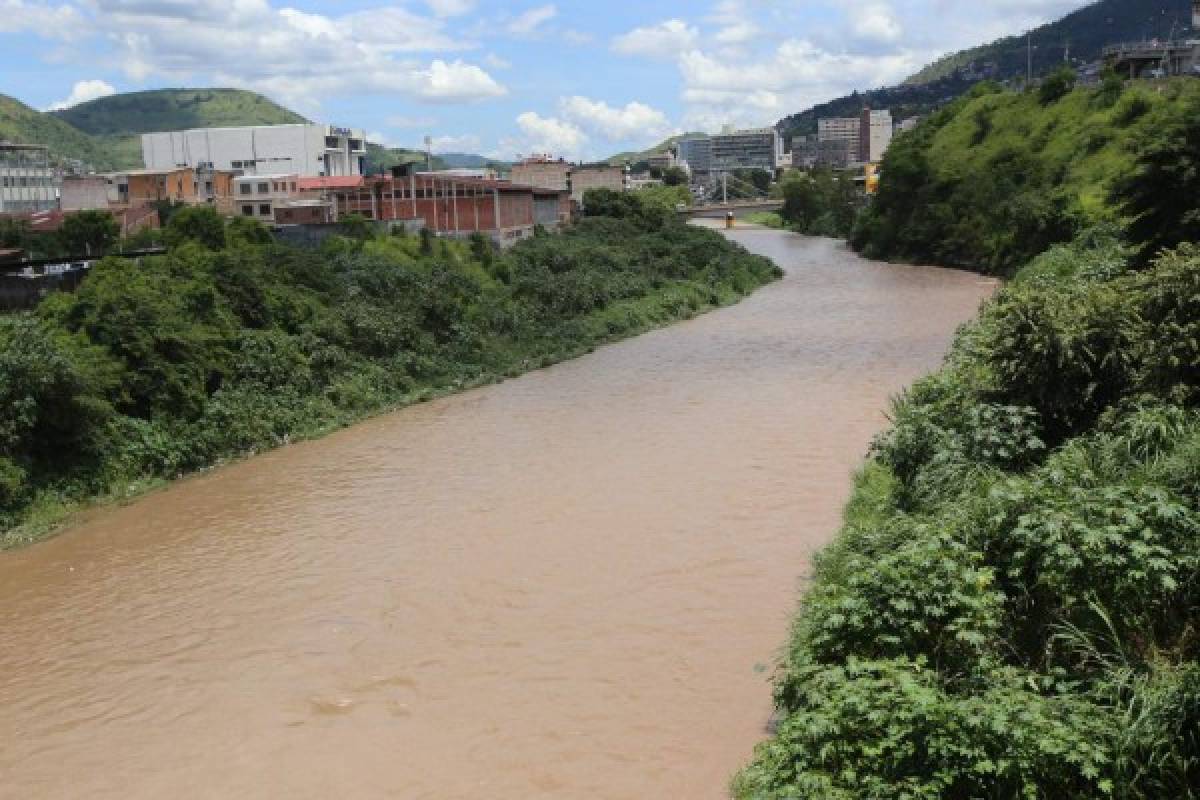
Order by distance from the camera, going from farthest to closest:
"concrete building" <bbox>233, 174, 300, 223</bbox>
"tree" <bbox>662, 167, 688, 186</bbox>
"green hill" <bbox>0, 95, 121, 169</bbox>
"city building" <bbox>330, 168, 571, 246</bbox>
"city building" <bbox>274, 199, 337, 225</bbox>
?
"tree" <bbox>662, 167, 688, 186</bbox>
"green hill" <bbox>0, 95, 121, 169</bbox>
"concrete building" <bbox>233, 174, 300, 223</bbox>
"city building" <bbox>274, 199, 337, 225</bbox>
"city building" <bbox>330, 168, 571, 246</bbox>

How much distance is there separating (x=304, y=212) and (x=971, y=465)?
44.0 m

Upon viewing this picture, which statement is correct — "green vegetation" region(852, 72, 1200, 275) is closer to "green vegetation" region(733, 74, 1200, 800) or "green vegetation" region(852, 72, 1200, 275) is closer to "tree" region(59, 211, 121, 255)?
"green vegetation" region(733, 74, 1200, 800)

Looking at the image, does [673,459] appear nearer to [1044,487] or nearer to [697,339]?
[1044,487]

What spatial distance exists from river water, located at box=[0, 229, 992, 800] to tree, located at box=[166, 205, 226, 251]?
34.1 feet

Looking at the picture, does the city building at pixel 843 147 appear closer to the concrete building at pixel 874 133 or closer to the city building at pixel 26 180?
the concrete building at pixel 874 133

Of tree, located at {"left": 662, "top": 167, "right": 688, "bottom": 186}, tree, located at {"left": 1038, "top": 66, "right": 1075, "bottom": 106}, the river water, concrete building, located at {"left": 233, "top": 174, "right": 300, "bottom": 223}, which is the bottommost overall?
the river water

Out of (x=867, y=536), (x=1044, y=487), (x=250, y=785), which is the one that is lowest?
(x=250, y=785)

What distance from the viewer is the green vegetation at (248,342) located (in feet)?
48.1

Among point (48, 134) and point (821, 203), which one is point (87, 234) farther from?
point (48, 134)

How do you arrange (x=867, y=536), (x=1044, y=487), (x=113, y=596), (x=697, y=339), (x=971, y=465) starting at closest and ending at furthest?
(x=1044, y=487) < (x=867, y=536) < (x=971, y=465) < (x=113, y=596) < (x=697, y=339)

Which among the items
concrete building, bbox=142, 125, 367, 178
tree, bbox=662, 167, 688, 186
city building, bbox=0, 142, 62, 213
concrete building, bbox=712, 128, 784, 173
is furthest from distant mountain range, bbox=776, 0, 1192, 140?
city building, bbox=0, 142, 62, 213

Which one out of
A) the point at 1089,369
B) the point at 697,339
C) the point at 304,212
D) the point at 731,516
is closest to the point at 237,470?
the point at 731,516

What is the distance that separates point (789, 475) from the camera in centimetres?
1441

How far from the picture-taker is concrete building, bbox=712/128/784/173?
185 meters
